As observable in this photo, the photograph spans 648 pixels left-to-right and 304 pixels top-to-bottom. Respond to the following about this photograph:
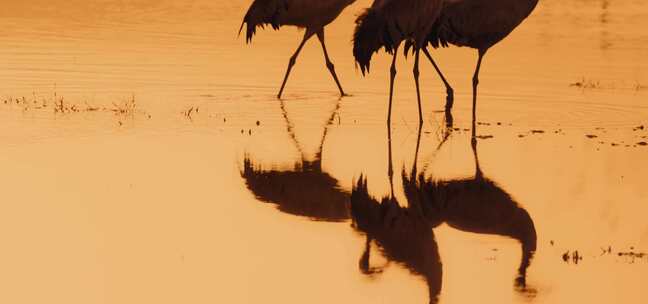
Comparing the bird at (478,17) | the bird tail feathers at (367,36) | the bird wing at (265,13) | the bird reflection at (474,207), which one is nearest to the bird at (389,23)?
the bird tail feathers at (367,36)

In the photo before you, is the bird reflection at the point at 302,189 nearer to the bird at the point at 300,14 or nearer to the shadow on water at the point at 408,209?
the shadow on water at the point at 408,209

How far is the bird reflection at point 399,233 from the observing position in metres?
9.42

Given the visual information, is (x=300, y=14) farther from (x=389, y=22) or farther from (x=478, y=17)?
(x=389, y=22)

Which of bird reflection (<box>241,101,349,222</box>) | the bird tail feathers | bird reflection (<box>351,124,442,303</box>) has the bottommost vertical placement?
bird reflection (<box>351,124,442,303</box>)

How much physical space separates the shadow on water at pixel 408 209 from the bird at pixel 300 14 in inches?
218

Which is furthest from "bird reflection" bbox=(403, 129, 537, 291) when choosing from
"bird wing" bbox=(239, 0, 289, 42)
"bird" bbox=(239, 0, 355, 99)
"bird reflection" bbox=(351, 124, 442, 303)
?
"bird wing" bbox=(239, 0, 289, 42)

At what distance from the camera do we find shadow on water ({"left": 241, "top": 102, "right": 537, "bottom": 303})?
988 centimetres

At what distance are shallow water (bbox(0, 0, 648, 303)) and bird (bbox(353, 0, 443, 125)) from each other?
750mm

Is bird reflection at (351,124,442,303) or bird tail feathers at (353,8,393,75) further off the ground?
bird tail feathers at (353,8,393,75)

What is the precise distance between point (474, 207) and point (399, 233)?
100 cm

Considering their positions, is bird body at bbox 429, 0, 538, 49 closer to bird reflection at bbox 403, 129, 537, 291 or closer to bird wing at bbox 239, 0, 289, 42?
bird wing at bbox 239, 0, 289, 42

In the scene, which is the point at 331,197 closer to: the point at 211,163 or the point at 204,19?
the point at 211,163

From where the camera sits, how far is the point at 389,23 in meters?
15.1

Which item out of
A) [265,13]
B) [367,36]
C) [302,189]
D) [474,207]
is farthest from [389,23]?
[265,13]
